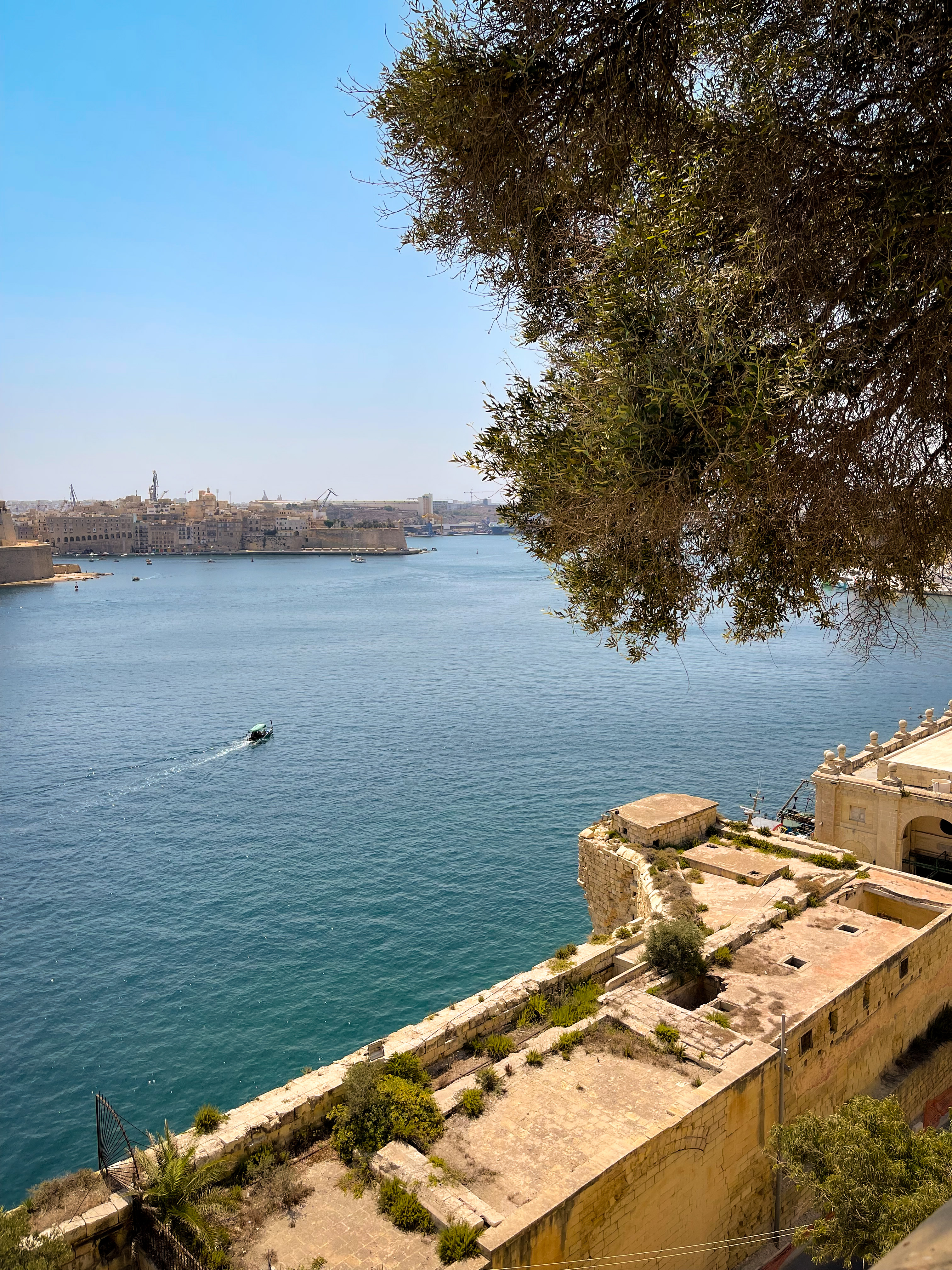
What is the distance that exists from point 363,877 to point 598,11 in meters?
21.2

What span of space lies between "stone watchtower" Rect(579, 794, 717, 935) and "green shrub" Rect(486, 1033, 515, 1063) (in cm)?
561

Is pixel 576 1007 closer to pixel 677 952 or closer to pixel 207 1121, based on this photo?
pixel 677 952

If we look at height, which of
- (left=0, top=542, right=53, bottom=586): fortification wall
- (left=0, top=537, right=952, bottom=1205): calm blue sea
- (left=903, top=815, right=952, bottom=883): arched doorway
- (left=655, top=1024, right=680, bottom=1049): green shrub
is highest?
(left=0, top=542, right=53, bottom=586): fortification wall

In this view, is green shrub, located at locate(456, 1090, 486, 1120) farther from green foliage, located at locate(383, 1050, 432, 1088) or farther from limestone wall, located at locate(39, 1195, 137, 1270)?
limestone wall, located at locate(39, 1195, 137, 1270)

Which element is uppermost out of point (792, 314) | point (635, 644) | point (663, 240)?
point (663, 240)

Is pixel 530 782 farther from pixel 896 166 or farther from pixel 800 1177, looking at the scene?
pixel 896 166

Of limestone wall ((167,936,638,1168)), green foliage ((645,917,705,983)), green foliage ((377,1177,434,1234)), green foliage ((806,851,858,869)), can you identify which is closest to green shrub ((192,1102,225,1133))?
limestone wall ((167,936,638,1168))

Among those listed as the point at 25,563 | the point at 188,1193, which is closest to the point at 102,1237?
the point at 188,1193

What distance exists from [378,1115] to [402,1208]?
1.33 meters

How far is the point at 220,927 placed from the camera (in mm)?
20688

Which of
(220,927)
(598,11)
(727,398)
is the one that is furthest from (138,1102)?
(598,11)

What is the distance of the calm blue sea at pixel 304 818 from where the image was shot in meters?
16.7

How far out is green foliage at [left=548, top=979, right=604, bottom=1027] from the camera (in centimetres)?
1139

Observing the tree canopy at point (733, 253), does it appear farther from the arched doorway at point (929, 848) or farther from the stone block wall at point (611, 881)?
the arched doorway at point (929, 848)
